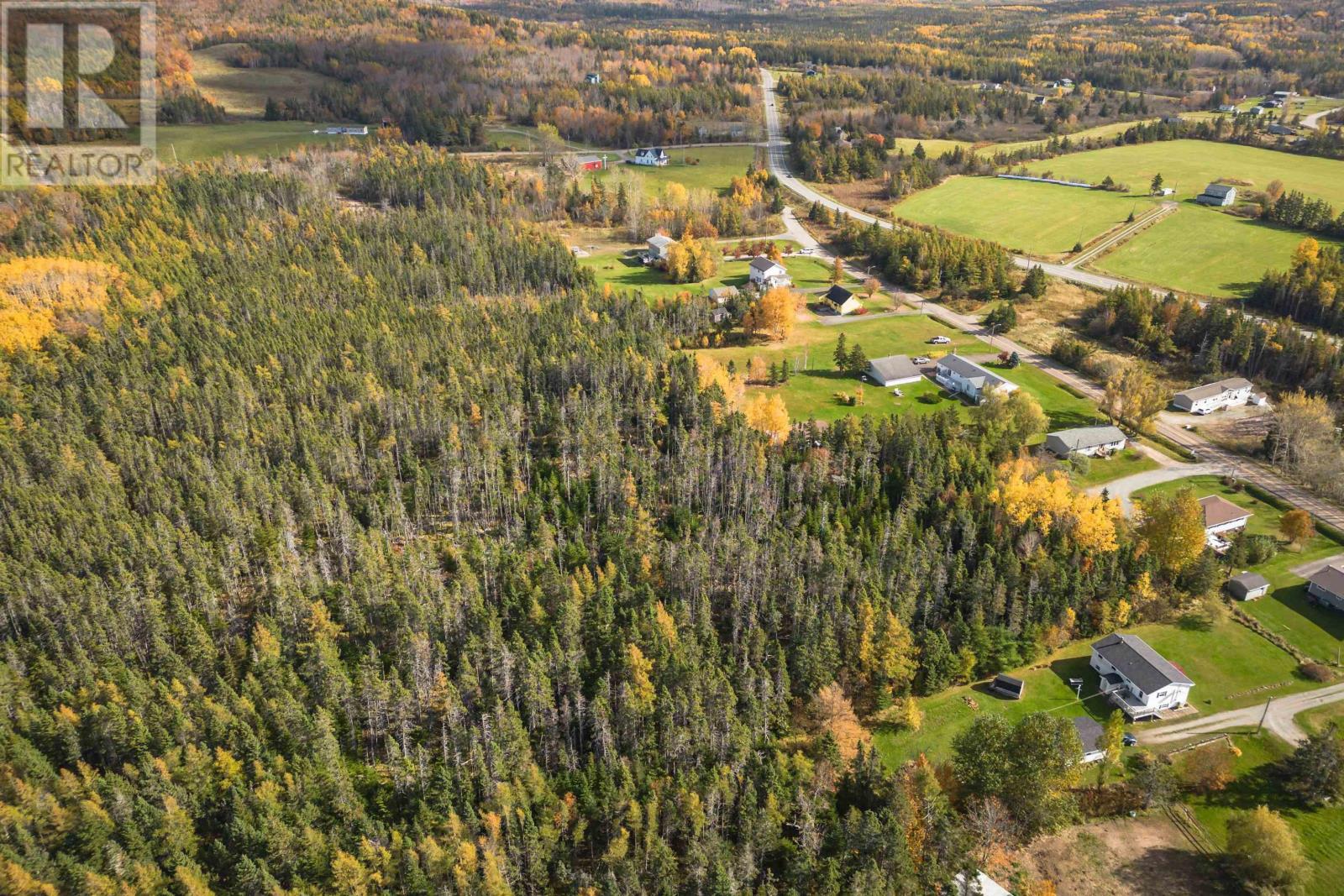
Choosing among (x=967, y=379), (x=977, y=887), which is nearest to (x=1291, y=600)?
(x=967, y=379)

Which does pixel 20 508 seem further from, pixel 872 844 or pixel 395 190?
pixel 395 190

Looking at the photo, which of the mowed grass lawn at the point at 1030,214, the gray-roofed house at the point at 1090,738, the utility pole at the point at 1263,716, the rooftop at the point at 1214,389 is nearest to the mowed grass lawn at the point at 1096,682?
the utility pole at the point at 1263,716

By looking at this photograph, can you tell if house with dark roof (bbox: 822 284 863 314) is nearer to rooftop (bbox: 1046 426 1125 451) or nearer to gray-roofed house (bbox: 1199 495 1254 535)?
rooftop (bbox: 1046 426 1125 451)

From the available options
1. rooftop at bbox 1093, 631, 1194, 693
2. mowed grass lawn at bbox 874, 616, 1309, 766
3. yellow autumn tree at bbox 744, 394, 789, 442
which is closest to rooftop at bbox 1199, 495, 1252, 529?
mowed grass lawn at bbox 874, 616, 1309, 766

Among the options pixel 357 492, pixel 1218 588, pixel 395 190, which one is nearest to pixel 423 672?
pixel 357 492

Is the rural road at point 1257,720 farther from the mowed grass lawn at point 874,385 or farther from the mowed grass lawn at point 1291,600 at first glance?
the mowed grass lawn at point 874,385

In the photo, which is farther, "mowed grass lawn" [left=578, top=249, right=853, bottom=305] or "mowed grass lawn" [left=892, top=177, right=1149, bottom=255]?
"mowed grass lawn" [left=892, top=177, right=1149, bottom=255]
